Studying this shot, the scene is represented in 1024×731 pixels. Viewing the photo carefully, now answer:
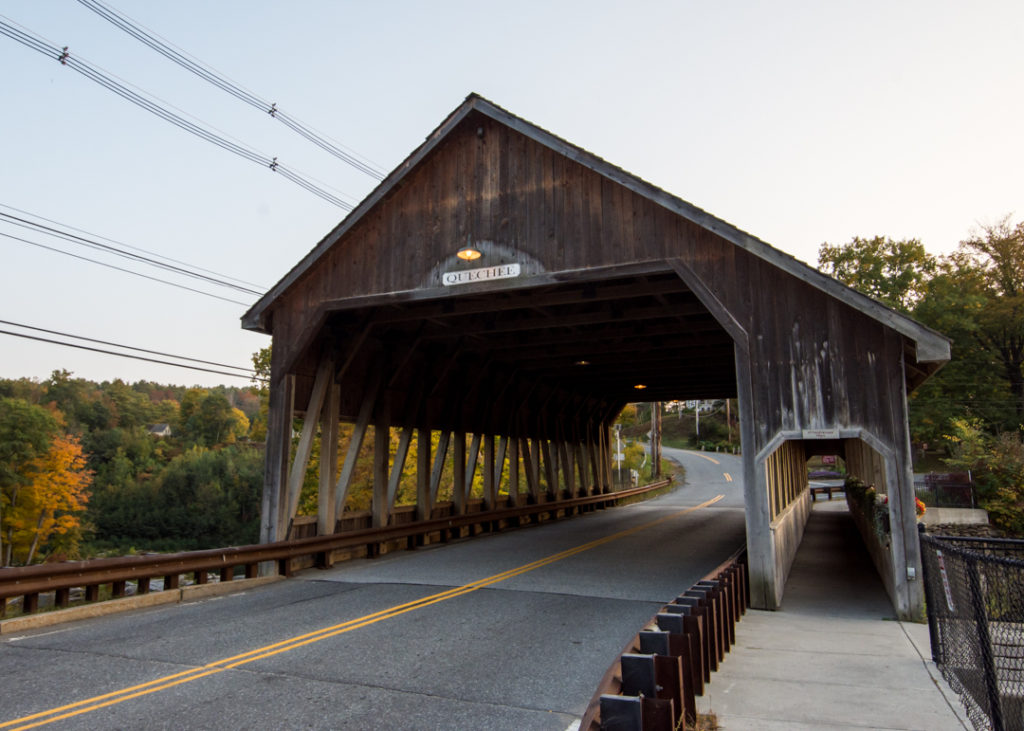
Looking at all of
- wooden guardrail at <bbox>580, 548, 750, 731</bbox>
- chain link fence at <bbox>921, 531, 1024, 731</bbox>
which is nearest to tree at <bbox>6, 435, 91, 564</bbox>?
wooden guardrail at <bbox>580, 548, 750, 731</bbox>

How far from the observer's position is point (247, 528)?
65.3m

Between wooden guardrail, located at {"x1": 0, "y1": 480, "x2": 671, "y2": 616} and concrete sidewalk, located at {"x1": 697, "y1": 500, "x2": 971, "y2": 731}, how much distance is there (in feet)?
24.7

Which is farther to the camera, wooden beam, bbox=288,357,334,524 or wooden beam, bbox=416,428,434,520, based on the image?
wooden beam, bbox=416,428,434,520

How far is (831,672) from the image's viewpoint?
6246 mm

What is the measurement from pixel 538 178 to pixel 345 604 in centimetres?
747

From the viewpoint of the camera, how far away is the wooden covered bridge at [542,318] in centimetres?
956

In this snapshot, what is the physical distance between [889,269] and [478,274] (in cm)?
4327

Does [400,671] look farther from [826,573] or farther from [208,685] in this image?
[826,573]

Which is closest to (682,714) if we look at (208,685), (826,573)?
(208,685)

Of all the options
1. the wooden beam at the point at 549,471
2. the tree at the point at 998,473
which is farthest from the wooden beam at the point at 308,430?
the tree at the point at 998,473

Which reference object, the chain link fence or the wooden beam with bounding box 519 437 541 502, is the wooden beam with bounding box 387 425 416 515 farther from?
the chain link fence

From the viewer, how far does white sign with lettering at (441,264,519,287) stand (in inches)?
450

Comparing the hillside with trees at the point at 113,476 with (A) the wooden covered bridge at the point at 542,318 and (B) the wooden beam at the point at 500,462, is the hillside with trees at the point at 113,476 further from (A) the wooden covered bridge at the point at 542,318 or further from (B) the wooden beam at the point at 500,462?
(A) the wooden covered bridge at the point at 542,318

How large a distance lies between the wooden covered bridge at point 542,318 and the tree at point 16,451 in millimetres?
47476
